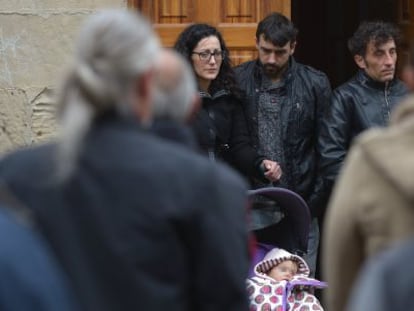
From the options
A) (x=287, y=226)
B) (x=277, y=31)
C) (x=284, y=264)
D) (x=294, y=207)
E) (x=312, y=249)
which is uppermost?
(x=277, y=31)

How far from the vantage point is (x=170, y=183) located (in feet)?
12.4

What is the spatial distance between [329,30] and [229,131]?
4795mm

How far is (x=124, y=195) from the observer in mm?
3752

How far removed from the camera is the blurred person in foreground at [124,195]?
12.3 feet

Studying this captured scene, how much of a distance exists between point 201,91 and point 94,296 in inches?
152

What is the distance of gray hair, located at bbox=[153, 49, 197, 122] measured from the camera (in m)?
3.95

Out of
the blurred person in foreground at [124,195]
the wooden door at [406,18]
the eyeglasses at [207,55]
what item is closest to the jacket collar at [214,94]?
the eyeglasses at [207,55]

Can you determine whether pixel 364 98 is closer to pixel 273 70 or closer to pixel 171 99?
pixel 273 70

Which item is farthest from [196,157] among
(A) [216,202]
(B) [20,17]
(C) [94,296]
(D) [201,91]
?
(B) [20,17]

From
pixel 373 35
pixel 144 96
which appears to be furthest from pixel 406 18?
pixel 144 96

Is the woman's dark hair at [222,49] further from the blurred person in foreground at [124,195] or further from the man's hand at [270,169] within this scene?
the blurred person in foreground at [124,195]

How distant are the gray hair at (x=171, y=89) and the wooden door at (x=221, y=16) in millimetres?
4969

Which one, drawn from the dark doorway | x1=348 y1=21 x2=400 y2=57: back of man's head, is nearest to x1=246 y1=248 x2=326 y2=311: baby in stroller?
x1=348 y1=21 x2=400 y2=57: back of man's head

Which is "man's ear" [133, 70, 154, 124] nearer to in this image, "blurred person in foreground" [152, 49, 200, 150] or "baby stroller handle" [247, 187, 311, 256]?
"blurred person in foreground" [152, 49, 200, 150]
